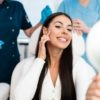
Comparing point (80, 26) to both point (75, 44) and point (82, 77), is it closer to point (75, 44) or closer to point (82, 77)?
point (75, 44)

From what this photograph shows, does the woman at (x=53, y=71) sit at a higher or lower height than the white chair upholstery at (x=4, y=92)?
higher

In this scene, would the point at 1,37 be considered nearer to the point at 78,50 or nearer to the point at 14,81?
the point at 14,81

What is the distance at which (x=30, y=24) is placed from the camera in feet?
6.17

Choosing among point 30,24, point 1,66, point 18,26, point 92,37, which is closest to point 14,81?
point 1,66

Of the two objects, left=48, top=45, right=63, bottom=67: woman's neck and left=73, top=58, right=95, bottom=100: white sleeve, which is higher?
left=48, top=45, right=63, bottom=67: woman's neck

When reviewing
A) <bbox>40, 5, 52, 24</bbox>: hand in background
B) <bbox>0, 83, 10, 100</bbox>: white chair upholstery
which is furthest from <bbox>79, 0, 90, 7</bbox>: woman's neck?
<bbox>0, 83, 10, 100</bbox>: white chair upholstery

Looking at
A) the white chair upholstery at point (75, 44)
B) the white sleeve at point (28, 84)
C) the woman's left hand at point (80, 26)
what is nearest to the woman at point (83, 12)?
the woman's left hand at point (80, 26)

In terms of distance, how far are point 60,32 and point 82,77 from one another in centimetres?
27

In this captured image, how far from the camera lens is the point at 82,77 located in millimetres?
1360

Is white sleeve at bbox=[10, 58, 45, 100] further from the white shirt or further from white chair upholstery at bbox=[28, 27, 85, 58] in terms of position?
white chair upholstery at bbox=[28, 27, 85, 58]

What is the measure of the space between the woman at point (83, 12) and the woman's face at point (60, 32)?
1.29 ft

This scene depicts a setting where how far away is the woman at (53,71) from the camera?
1.36 metres

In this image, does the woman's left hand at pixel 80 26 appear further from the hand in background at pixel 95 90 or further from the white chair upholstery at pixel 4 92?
the hand in background at pixel 95 90

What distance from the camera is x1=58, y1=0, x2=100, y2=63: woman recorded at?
1882 mm
